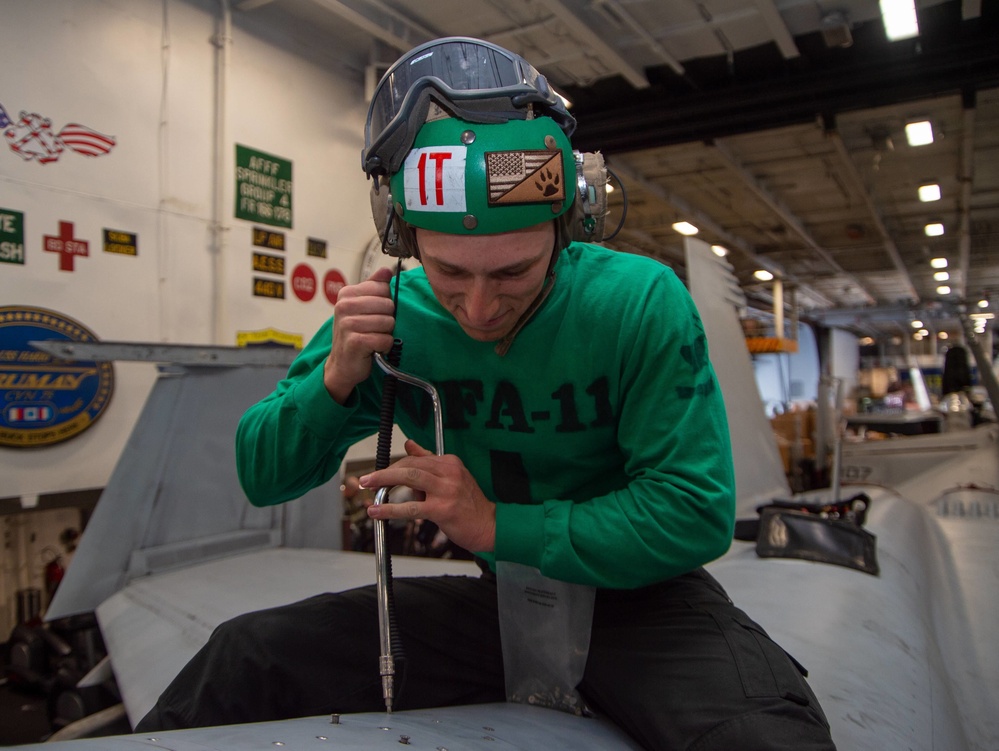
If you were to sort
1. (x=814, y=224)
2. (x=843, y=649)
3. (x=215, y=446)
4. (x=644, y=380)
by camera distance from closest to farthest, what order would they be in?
1. (x=644, y=380)
2. (x=843, y=649)
3. (x=215, y=446)
4. (x=814, y=224)

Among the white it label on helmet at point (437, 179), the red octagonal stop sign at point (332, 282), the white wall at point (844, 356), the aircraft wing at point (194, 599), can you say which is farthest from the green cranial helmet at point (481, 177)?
the white wall at point (844, 356)

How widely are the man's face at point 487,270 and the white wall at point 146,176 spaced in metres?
3.02

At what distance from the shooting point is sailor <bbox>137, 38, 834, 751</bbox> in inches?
39.0

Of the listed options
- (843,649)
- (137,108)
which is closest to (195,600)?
(843,649)

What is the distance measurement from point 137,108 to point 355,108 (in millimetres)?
1817

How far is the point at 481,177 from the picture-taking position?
96 cm

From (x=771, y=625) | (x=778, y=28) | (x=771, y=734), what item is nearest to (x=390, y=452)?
(x=771, y=734)

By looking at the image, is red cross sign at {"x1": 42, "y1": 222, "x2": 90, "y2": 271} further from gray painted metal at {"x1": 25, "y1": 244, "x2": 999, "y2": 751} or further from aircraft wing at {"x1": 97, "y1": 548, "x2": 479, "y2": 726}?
aircraft wing at {"x1": 97, "y1": 548, "x2": 479, "y2": 726}

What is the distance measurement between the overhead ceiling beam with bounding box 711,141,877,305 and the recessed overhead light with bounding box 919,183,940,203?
159 cm

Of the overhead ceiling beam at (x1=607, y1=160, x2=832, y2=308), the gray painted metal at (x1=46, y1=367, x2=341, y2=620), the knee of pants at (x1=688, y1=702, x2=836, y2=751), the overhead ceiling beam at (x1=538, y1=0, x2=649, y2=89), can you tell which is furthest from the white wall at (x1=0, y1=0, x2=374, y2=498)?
the knee of pants at (x1=688, y1=702, x2=836, y2=751)

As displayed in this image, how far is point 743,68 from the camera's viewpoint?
5.53 meters

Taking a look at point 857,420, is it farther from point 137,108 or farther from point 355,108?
point 137,108

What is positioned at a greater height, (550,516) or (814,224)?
(814,224)

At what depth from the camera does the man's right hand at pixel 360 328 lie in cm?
110
